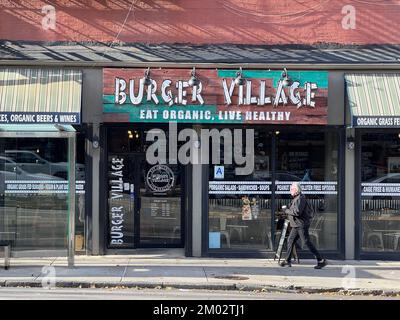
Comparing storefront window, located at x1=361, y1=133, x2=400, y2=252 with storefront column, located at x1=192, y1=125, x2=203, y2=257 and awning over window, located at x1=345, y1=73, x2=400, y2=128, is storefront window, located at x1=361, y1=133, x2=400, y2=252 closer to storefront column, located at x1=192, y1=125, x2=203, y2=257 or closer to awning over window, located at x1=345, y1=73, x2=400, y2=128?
awning over window, located at x1=345, y1=73, x2=400, y2=128

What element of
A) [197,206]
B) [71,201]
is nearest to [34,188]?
[71,201]

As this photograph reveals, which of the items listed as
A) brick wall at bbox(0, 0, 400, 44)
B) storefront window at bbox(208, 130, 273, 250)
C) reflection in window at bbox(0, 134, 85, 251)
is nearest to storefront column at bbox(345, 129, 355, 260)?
storefront window at bbox(208, 130, 273, 250)

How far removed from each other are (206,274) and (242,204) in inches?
110

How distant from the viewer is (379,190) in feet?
45.6

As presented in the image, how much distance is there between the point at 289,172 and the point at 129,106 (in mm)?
3989

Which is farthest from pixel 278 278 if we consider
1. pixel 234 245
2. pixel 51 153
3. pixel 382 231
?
pixel 51 153

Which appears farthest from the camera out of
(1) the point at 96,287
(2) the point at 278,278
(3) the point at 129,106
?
(3) the point at 129,106

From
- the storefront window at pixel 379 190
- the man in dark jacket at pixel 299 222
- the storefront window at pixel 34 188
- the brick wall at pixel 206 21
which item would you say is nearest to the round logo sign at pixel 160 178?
the storefront window at pixel 34 188

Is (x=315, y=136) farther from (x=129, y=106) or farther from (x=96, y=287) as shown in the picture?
(x=96, y=287)

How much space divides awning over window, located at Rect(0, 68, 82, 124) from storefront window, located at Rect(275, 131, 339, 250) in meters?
4.72

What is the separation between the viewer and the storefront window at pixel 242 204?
→ 13898 millimetres

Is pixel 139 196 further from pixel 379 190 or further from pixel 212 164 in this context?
pixel 379 190

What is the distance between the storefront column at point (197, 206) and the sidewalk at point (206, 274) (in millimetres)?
430

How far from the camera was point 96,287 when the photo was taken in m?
10.5
